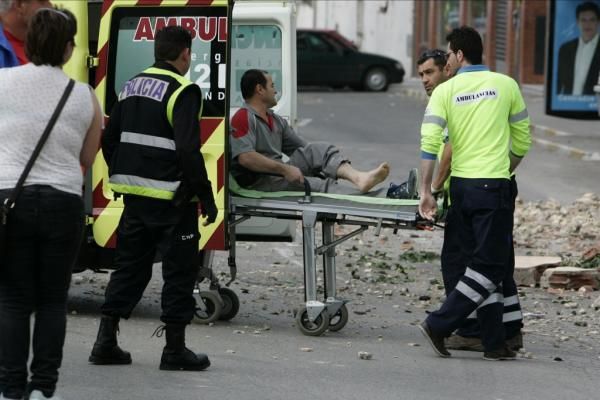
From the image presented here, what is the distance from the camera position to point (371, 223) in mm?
8477

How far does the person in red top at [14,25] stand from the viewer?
6.46 metres

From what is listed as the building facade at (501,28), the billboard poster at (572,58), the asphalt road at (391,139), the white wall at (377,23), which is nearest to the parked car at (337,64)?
the asphalt road at (391,139)

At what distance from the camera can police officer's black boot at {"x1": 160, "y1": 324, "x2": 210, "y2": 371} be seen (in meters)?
7.34

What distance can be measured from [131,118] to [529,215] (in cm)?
793

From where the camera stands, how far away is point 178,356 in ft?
24.1

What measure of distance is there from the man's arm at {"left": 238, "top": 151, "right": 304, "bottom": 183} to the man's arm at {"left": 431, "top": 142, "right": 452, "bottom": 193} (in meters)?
0.82

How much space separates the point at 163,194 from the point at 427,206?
59.8 inches

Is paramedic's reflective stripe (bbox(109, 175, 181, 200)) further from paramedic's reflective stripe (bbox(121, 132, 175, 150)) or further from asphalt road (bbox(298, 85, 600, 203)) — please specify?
asphalt road (bbox(298, 85, 600, 203))

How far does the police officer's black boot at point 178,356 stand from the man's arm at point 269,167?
4.90 ft

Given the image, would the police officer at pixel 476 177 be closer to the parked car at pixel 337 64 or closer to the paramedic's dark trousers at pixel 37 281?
the paramedic's dark trousers at pixel 37 281

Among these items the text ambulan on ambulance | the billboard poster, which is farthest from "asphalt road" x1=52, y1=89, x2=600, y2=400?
the billboard poster

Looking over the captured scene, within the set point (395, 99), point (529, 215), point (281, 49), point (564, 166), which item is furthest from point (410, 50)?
point (281, 49)

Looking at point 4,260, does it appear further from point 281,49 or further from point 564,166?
point 564,166

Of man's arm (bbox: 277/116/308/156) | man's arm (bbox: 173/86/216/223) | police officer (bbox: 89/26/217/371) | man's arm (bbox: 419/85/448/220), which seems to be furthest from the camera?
man's arm (bbox: 277/116/308/156)
